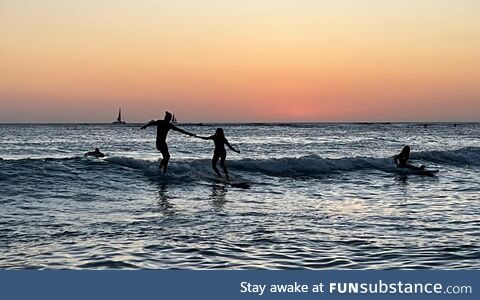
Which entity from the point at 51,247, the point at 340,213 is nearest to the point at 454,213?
the point at 340,213

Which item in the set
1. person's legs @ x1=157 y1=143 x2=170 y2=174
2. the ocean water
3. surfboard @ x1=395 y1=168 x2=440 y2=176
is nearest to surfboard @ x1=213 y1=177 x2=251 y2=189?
the ocean water

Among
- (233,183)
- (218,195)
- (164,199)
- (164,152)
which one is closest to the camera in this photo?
(164,199)

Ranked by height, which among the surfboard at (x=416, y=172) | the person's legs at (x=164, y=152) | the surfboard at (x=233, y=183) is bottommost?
the surfboard at (x=233, y=183)

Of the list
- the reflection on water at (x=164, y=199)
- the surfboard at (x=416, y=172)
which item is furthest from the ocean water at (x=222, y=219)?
the surfboard at (x=416, y=172)

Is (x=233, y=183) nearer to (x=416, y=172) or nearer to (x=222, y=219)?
(x=222, y=219)

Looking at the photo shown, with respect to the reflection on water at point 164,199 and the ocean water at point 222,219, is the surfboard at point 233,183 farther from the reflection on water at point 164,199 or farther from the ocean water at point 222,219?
the reflection on water at point 164,199

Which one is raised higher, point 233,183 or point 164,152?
point 164,152

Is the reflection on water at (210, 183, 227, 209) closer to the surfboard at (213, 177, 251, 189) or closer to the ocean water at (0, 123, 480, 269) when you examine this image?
the ocean water at (0, 123, 480, 269)

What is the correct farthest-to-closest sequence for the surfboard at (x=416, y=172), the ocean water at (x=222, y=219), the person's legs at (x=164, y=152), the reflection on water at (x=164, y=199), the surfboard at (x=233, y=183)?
the surfboard at (x=416, y=172) → the person's legs at (x=164, y=152) → the surfboard at (x=233, y=183) → the reflection on water at (x=164, y=199) → the ocean water at (x=222, y=219)

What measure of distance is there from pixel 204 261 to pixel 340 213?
5.16 m

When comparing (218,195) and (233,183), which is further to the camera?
(233,183)

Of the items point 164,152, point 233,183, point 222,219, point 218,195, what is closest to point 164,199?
point 218,195

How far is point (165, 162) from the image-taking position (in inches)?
739

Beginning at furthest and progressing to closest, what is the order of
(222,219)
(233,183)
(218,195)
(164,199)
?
(233,183), (218,195), (164,199), (222,219)
